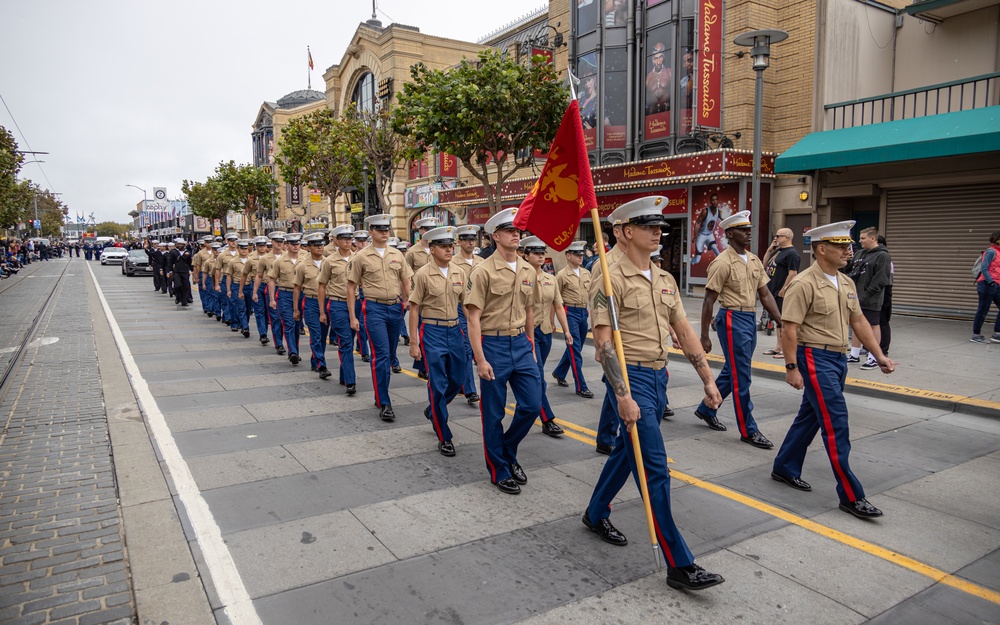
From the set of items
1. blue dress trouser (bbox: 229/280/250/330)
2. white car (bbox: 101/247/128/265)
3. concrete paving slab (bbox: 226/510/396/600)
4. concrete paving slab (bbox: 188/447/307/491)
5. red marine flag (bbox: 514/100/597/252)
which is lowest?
concrete paving slab (bbox: 226/510/396/600)

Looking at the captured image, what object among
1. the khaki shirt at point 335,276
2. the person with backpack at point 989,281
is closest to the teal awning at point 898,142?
the person with backpack at point 989,281

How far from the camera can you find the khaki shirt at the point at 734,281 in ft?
21.7

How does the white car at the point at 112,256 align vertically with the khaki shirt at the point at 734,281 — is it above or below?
below

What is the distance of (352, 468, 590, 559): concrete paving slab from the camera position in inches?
173

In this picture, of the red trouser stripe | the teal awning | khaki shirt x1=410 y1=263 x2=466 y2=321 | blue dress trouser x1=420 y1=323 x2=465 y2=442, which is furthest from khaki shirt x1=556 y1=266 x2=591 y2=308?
the teal awning

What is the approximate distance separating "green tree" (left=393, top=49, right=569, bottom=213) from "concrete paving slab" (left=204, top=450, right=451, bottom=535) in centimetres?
1249

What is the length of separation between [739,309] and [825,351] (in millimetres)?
1674

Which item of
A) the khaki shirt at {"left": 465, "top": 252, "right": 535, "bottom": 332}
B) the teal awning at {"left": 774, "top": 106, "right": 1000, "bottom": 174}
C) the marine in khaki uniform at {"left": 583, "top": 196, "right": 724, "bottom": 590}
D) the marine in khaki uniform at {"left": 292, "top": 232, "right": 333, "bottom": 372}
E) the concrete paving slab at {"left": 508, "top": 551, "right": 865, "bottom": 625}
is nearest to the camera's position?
the concrete paving slab at {"left": 508, "top": 551, "right": 865, "bottom": 625}

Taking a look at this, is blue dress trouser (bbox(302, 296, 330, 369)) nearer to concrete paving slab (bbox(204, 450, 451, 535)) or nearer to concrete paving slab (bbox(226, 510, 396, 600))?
concrete paving slab (bbox(204, 450, 451, 535))

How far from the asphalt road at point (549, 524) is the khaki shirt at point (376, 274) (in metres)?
1.34

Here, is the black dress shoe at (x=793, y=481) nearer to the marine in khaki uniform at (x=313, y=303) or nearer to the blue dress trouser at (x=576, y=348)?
the blue dress trouser at (x=576, y=348)

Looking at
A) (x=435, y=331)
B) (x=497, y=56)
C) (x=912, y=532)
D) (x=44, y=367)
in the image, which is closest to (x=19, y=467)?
(x=435, y=331)

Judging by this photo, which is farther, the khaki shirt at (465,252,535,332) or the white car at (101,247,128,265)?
the white car at (101,247,128,265)

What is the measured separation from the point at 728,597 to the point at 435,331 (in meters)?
3.54
